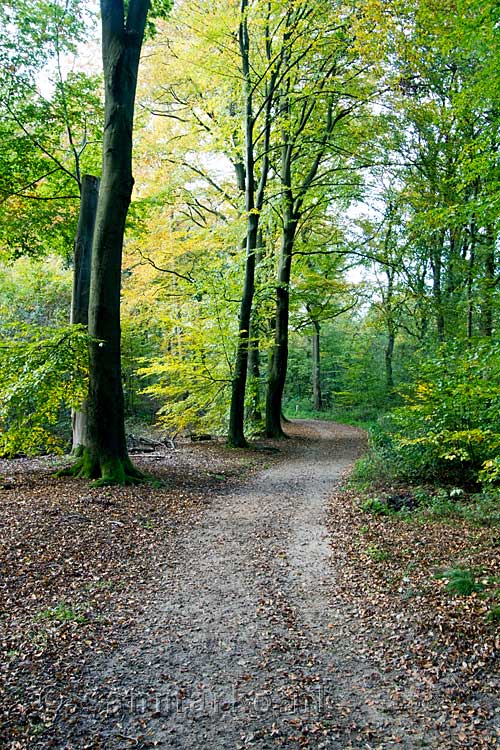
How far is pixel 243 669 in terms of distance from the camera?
3883 millimetres

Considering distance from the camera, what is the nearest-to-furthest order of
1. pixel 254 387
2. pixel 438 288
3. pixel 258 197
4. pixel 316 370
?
1. pixel 258 197
2. pixel 254 387
3. pixel 438 288
4. pixel 316 370

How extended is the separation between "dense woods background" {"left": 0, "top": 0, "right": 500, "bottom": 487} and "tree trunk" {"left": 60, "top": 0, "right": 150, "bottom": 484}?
280 mm

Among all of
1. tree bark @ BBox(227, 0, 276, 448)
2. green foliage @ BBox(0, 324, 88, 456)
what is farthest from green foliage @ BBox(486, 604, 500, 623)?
tree bark @ BBox(227, 0, 276, 448)

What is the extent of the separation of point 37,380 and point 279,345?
10.6 meters

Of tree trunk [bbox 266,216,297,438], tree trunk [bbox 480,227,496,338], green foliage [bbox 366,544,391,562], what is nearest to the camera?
green foliage [bbox 366,544,391,562]

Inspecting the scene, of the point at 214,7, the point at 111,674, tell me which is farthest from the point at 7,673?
the point at 214,7

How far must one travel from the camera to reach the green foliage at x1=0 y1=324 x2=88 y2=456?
7.77m

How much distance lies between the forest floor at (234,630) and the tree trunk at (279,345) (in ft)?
30.4

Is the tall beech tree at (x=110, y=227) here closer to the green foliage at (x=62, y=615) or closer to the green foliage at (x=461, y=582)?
the green foliage at (x=62, y=615)

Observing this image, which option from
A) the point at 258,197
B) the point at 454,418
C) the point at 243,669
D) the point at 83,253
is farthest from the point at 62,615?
the point at 258,197

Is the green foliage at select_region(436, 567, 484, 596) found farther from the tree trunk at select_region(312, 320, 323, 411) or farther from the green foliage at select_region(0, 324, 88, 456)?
the tree trunk at select_region(312, 320, 323, 411)

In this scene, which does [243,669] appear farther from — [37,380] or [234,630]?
[37,380]

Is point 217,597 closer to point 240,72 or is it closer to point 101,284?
point 101,284

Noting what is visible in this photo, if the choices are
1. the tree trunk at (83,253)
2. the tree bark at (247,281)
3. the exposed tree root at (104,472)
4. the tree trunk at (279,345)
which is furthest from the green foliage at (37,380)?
the tree trunk at (279,345)
